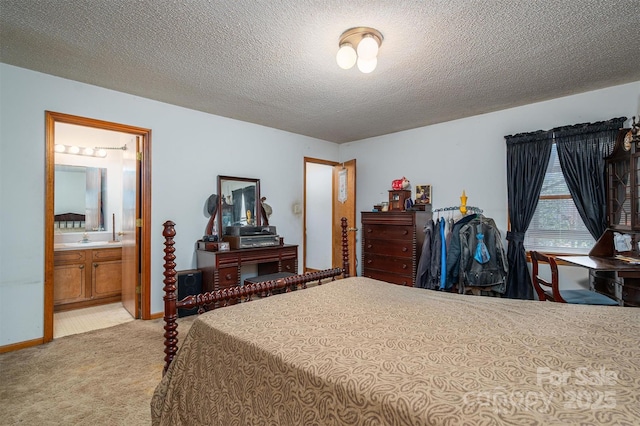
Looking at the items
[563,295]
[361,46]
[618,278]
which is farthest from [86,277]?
[618,278]

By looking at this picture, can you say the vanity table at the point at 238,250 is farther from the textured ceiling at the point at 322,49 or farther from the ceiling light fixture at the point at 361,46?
the ceiling light fixture at the point at 361,46

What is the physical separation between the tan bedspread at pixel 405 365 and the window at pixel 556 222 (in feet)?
6.69

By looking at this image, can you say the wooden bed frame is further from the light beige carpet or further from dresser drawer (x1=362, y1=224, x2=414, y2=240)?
dresser drawer (x1=362, y1=224, x2=414, y2=240)

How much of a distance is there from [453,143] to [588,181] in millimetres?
1525

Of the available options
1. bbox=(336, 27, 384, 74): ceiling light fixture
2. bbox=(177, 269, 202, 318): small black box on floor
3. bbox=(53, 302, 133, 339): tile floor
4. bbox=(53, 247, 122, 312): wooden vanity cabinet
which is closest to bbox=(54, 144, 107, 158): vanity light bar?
bbox=(53, 247, 122, 312): wooden vanity cabinet

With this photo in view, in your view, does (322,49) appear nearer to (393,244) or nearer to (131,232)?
(393,244)

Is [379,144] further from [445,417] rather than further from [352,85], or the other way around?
[445,417]

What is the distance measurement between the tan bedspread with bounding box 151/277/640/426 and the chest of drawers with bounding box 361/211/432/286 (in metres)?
2.25

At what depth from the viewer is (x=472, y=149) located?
4027 mm

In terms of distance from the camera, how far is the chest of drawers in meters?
4.02

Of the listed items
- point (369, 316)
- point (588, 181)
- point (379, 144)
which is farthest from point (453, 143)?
point (369, 316)

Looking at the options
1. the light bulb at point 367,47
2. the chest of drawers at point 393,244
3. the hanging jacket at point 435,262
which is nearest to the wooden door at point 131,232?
the light bulb at point 367,47

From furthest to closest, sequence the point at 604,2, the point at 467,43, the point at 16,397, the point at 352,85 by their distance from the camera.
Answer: the point at 352,85
the point at 467,43
the point at 16,397
the point at 604,2

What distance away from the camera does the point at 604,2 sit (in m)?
1.83
